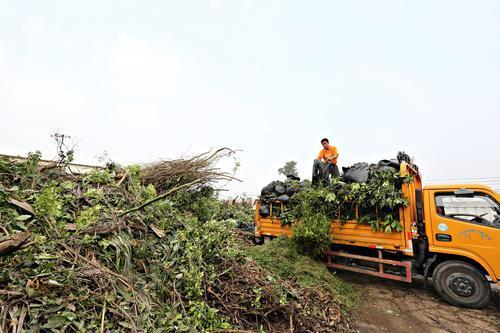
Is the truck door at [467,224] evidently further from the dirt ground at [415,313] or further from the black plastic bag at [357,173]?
the black plastic bag at [357,173]

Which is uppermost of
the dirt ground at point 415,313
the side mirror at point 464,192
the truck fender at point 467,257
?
the side mirror at point 464,192

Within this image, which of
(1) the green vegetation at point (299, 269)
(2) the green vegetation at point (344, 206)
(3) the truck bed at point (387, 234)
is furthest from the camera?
(2) the green vegetation at point (344, 206)

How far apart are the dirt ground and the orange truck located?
30 cm

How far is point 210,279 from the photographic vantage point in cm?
283

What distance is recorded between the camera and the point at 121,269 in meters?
2.46

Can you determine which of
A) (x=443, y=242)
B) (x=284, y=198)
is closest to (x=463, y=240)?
(x=443, y=242)

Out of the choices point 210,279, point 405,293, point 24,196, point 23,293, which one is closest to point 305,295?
point 210,279

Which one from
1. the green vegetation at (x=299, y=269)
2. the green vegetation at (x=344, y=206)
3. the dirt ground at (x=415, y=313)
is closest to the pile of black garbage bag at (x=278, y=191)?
the green vegetation at (x=344, y=206)

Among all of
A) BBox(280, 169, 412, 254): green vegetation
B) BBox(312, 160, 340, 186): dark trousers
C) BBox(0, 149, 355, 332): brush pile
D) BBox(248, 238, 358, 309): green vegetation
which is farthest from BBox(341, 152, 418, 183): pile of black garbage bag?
BBox(0, 149, 355, 332): brush pile

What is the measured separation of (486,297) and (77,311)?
6011 millimetres

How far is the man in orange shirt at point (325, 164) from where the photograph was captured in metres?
6.43

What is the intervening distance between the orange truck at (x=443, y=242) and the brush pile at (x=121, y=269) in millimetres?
1668

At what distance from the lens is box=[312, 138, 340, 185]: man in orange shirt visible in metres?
6.43

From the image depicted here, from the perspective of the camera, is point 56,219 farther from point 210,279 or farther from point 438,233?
point 438,233
